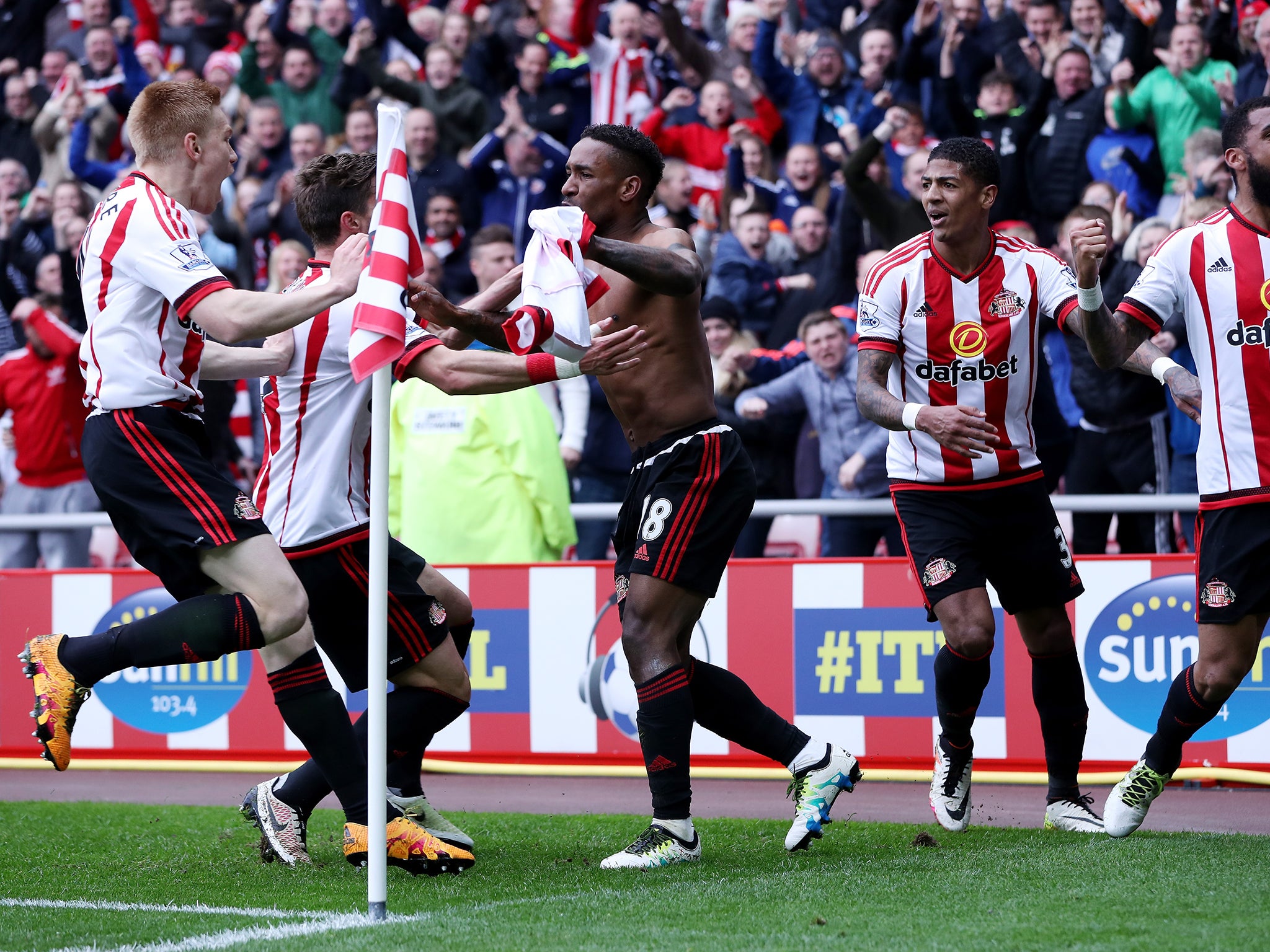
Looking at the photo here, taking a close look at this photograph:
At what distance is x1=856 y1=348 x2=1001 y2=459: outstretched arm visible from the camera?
15.4 ft

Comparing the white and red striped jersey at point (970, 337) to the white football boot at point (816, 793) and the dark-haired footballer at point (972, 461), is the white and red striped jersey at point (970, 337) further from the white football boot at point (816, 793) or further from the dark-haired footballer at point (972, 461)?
the white football boot at point (816, 793)

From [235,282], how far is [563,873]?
803 cm

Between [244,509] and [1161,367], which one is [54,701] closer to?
[244,509]

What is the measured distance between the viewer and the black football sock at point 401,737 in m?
4.94

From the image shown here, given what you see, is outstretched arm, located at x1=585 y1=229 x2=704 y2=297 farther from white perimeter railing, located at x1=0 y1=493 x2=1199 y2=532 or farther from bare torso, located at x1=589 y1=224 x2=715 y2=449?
white perimeter railing, located at x1=0 y1=493 x2=1199 y2=532

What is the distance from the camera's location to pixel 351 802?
4.57m

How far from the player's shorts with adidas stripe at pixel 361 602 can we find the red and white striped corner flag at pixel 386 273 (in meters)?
1.17

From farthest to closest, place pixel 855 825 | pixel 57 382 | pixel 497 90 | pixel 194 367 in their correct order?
pixel 497 90
pixel 57 382
pixel 855 825
pixel 194 367

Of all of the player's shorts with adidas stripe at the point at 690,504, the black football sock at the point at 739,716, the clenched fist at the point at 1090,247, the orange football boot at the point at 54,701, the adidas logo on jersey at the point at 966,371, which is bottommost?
the black football sock at the point at 739,716

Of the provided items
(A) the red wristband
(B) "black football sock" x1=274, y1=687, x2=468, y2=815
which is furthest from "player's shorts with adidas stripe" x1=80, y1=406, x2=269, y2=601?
(A) the red wristband

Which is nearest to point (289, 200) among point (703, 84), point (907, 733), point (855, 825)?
point (703, 84)

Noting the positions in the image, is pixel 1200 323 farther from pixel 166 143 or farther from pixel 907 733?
pixel 166 143

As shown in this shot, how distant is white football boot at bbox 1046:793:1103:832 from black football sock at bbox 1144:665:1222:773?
446 millimetres

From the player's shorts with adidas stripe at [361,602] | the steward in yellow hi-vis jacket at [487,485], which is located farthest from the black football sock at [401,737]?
the steward in yellow hi-vis jacket at [487,485]
